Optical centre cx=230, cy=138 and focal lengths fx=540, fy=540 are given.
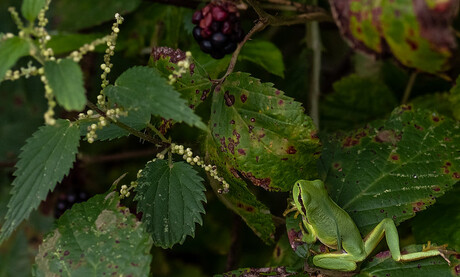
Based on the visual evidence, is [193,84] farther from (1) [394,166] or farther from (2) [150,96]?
(1) [394,166]

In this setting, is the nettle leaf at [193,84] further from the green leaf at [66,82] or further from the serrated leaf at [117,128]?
the green leaf at [66,82]

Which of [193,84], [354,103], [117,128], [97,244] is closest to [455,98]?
[354,103]

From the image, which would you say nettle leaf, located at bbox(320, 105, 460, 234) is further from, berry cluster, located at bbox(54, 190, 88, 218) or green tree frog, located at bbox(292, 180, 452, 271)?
berry cluster, located at bbox(54, 190, 88, 218)

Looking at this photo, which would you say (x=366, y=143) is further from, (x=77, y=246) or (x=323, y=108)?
(x=77, y=246)

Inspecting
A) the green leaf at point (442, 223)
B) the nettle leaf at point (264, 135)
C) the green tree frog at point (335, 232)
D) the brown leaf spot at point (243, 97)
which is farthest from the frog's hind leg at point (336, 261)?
the brown leaf spot at point (243, 97)

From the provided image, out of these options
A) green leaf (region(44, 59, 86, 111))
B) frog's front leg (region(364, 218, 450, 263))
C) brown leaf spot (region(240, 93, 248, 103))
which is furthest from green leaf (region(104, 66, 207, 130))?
frog's front leg (region(364, 218, 450, 263))
